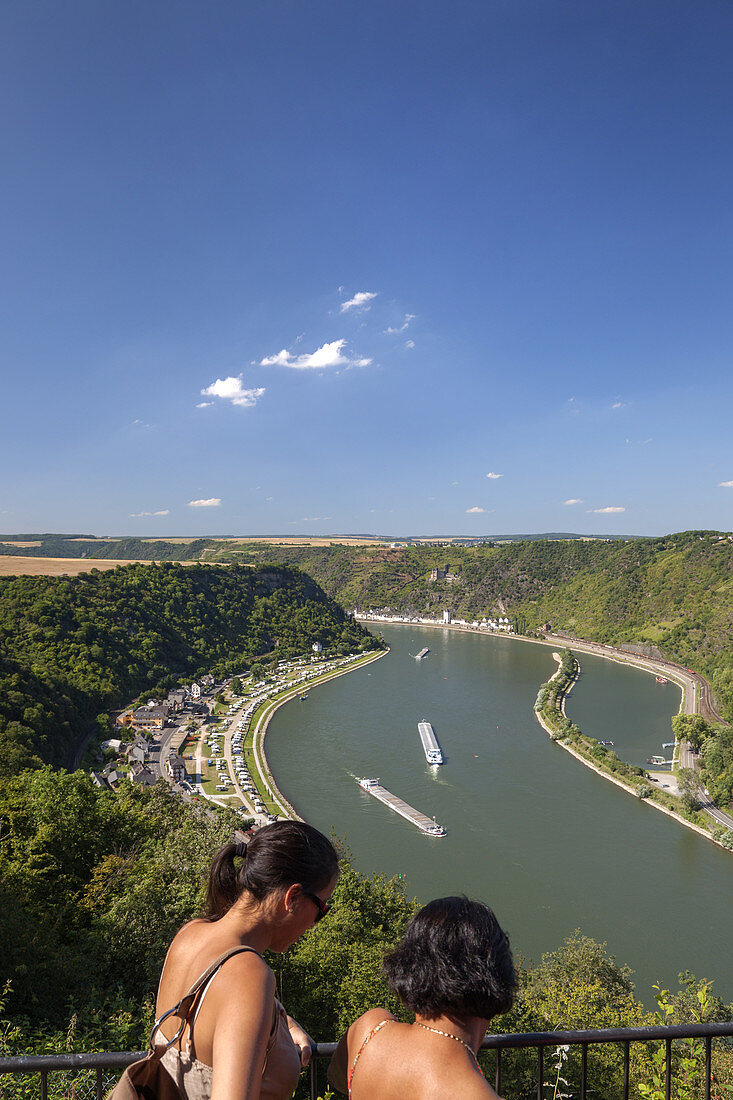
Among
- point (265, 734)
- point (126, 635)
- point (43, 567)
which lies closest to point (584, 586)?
point (265, 734)

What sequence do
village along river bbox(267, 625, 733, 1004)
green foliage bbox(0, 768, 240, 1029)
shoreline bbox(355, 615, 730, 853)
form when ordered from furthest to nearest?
shoreline bbox(355, 615, 730, 853) < village along river bbox(267, 625, 733, 1004) < green foliage bbox(0, 768, 240, 1029)

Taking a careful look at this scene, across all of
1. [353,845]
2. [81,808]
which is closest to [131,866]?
[81,808]

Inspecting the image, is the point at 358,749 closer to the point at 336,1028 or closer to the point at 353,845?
the point at 353,845

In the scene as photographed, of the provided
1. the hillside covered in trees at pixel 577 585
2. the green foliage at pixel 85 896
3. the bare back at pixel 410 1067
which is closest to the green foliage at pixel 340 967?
the green foliage at pixel 85 896

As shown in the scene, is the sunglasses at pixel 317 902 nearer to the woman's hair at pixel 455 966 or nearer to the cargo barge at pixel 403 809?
the woman's hair at pixel 455 966

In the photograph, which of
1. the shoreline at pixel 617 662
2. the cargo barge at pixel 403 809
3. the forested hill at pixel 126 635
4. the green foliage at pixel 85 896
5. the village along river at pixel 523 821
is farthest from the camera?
the forested hill at pixel 126 635

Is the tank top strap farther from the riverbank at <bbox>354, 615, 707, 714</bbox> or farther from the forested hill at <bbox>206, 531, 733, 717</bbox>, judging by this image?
the forested hill at <bbox>206, 531, 733, 717</bbox>

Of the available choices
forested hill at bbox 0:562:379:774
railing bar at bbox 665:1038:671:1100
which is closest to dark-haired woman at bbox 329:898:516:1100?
railing bar at bbox 665:1038:671:1100
